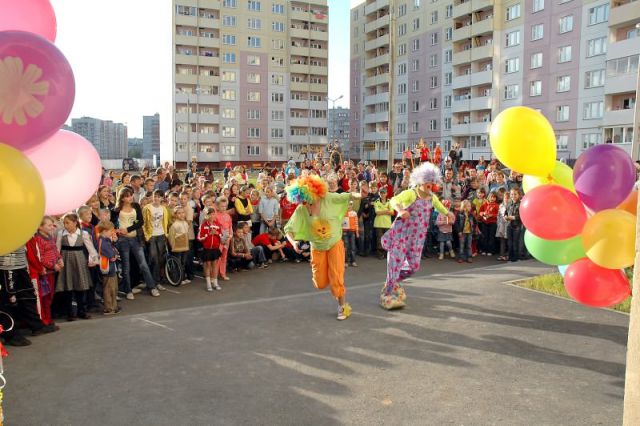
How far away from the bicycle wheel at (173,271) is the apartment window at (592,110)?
40.0m

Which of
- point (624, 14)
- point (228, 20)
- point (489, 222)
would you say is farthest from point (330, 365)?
point (228, 20)

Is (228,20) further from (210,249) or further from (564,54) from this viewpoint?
(210,249)

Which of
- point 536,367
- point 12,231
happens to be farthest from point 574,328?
point 12,231

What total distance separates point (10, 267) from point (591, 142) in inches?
1733

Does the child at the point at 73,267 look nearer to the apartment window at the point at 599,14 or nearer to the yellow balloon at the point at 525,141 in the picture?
the yellow balloon at the point at 525,141

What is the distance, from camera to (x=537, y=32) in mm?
46250

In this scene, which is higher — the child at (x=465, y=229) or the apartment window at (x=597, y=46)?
the apartment window at (x=597, y=46)

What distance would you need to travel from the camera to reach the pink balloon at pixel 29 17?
12.4 feet

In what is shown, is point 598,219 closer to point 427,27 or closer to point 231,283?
point 231,283

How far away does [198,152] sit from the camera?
2677 inches

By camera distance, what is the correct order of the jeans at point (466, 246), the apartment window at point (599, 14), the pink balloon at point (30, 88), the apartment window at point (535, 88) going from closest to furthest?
1. the pink balloon at point (30, 88)
2. the jeans at point (466, 246)
3. the apartment window at point (599, 14)
4. the apartment window at point (535, 88)

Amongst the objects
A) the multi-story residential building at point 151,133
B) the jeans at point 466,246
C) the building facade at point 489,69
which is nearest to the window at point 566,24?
the building facade at point 489,69

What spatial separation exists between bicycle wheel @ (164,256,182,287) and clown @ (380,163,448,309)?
14.2ft

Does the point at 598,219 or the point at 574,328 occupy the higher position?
the point at 598,219
